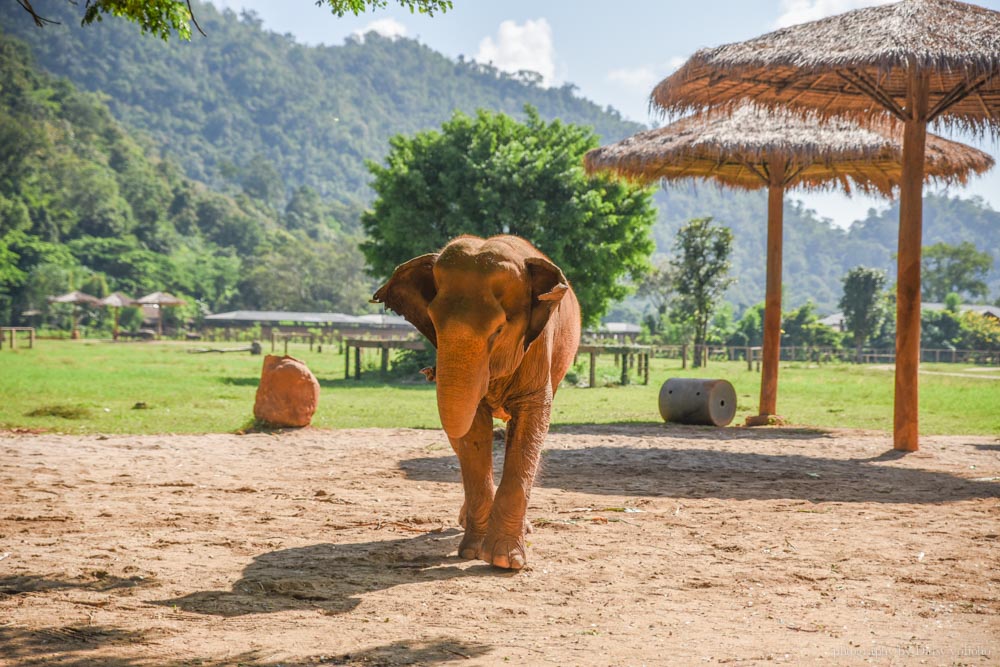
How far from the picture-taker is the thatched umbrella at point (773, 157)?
50.3 ft

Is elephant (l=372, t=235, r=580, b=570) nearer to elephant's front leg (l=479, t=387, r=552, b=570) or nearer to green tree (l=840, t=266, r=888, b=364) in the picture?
elephant's front leg (l=479, t=387, r=552, b=570)

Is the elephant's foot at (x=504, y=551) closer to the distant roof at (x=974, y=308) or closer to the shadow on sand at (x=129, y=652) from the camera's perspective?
the shadow on sand at (x=129, y=652)

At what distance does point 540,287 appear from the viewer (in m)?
5.58

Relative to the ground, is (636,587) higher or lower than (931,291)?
lower

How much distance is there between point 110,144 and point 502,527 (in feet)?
382

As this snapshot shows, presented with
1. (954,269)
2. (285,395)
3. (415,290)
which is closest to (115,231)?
(954,269)

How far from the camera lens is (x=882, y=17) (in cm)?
1230

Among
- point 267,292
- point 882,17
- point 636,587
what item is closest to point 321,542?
point 636,587

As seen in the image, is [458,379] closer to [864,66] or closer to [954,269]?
[864,66]

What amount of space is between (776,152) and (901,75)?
9.06 feet

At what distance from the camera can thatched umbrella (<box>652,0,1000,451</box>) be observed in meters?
11.2

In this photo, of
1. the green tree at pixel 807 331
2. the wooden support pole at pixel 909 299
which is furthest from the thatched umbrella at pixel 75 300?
the wooden support pole at pixel 909 299

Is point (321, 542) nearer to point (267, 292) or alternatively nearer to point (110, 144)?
point (267, 292)

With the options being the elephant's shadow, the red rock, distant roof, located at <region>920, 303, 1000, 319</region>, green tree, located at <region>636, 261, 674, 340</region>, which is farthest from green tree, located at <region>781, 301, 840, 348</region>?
the elephant's shadow
